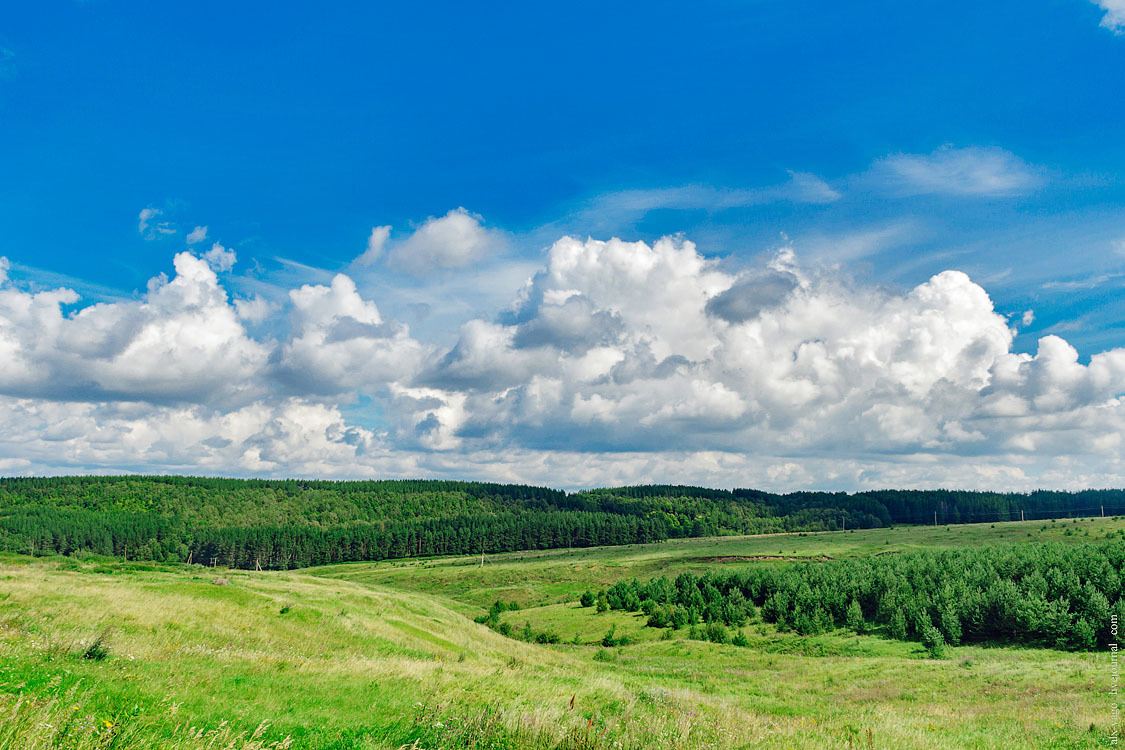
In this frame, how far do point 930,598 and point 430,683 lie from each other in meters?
72.3

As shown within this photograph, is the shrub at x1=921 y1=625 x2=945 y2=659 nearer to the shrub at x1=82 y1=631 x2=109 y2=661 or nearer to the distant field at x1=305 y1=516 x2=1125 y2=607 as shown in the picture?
the distant field at x1=305 y1=516 x2=1125 y2=607

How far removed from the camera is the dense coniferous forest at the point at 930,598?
62469mm

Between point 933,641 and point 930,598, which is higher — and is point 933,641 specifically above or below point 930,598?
below

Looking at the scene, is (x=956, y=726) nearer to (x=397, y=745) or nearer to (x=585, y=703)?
(x=585, y=703)

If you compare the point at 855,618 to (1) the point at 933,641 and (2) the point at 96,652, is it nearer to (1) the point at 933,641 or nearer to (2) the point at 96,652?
(1) the point at 933,641

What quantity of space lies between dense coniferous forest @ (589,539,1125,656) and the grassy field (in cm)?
496

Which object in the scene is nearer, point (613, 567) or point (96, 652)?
point (96, 652)

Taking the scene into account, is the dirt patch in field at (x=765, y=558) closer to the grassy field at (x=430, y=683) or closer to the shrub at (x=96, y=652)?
the grassy field at (x=430, y=683)

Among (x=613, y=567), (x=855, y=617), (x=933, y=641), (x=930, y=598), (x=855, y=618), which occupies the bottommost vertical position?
(x=613, y=567)

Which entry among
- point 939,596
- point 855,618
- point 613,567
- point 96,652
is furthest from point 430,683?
point 613,567

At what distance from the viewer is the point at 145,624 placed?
3219cm

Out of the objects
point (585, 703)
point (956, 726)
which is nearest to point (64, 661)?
point (585, 703)

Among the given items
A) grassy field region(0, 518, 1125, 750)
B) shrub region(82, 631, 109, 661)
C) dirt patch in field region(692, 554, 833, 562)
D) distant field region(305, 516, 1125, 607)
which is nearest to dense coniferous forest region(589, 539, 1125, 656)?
grassy field region(0, 518, 1125, 750)

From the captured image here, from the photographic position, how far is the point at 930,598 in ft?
241
